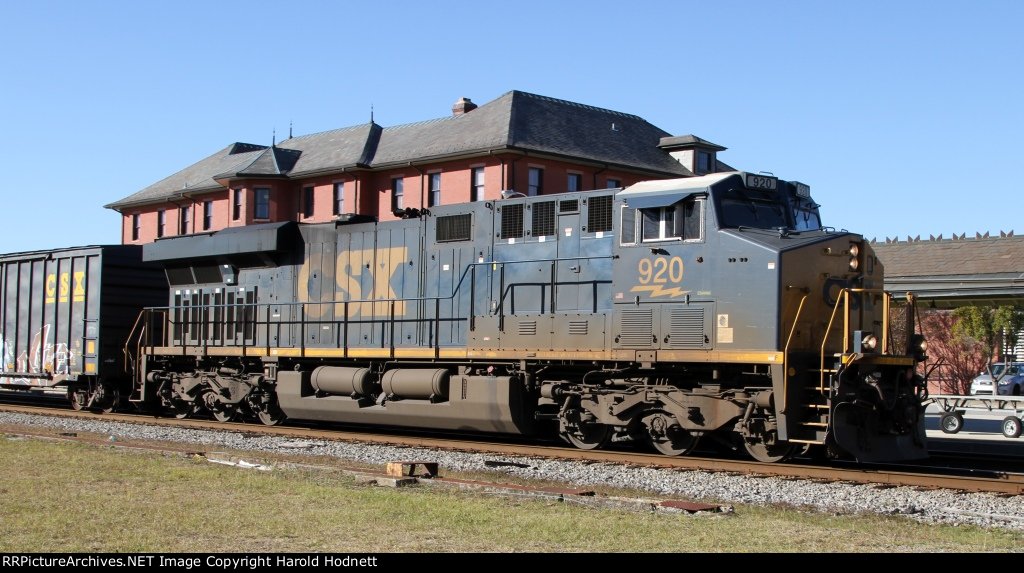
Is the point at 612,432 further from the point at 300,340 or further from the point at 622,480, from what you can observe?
the point at 300,340

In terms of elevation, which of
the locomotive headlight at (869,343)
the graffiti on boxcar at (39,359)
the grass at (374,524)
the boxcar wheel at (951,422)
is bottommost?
the grass at (374,524)

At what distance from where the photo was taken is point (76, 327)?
21406 mm

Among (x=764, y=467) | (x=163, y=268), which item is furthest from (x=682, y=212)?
(x=163, y=268)

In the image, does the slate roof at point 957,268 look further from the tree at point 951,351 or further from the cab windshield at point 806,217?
the cab windshield at point 806,217

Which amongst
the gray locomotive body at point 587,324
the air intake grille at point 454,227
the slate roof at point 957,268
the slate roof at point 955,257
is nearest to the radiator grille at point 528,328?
the gray locomotive body at point 587,324

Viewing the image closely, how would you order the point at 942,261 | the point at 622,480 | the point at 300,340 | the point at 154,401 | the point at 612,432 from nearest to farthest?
the point at 622,480 < the point at 612,432 < the point at 300,340 < the point at 154,401 < the point at 942,261

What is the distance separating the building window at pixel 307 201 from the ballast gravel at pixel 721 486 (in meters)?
38.5

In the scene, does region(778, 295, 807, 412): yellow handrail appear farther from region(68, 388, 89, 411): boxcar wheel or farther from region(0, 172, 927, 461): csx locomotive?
region(68, 388, 89, 411): boxcar wheel

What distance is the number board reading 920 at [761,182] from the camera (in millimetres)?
12445

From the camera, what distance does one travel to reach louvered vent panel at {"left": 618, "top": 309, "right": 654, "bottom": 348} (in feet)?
41.8

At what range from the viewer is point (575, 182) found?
1842 inches

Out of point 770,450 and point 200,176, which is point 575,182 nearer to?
point 200,176
